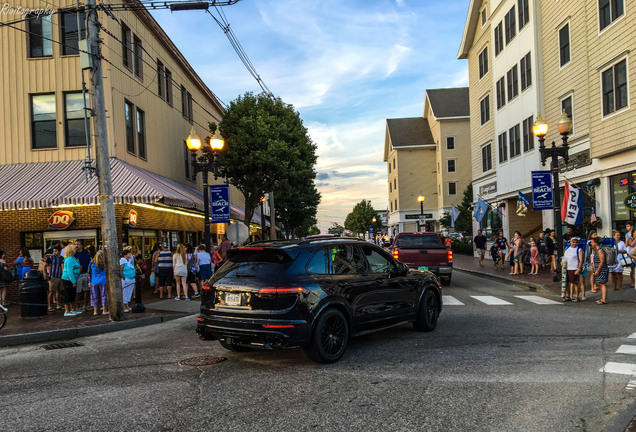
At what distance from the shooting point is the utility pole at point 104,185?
36.0 ft

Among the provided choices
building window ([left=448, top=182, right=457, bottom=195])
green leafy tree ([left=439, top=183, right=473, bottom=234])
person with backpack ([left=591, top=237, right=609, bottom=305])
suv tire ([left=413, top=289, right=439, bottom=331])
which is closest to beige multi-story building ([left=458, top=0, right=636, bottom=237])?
person with backpack ([left=591, top=237, right=609, bottom=305])

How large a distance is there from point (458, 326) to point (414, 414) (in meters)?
4.87

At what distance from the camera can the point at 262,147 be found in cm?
2380

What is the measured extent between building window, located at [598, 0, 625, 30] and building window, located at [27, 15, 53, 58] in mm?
18831

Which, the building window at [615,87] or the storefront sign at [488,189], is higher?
the building window at [615,87]

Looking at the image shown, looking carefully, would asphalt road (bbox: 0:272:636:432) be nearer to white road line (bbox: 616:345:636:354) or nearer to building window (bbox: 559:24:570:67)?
white road line (bbox: 616:345:636:354)

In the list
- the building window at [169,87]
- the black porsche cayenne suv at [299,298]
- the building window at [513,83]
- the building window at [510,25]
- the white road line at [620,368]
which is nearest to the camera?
the white road line at [620,368]

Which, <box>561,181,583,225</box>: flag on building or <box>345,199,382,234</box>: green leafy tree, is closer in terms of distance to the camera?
<box>561,181,583,225</box>: flag on building

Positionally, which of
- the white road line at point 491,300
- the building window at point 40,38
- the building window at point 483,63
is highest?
the building window at point 483,63

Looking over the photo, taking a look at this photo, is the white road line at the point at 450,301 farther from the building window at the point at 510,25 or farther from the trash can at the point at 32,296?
the building window at the point at 510,25

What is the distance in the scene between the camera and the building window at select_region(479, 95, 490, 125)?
31078mm

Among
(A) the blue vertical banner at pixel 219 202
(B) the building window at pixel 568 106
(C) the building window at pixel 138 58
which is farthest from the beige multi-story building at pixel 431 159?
(A) the blue vertical banner at pixel 219 202

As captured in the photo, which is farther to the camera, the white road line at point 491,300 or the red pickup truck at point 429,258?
the red pickup truck at point 429,258

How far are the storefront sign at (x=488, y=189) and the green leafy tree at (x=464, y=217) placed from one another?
36.1 feet
